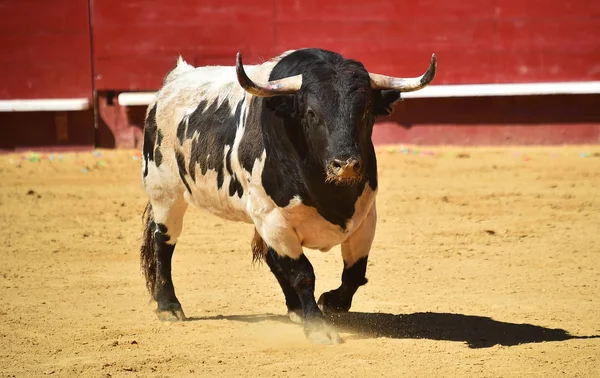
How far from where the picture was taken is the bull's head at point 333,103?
3951 mm

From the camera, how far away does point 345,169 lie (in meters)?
3.88

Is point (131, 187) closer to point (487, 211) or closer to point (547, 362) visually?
point (487, 211)

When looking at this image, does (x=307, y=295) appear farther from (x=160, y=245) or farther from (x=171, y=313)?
(x=160, y=245)

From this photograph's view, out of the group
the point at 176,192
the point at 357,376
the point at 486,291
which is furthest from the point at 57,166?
the point at 357,376

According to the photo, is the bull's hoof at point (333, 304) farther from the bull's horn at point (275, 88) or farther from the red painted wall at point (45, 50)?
the red painted wall at point (45, 50)

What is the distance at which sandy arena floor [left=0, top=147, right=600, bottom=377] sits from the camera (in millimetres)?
4023

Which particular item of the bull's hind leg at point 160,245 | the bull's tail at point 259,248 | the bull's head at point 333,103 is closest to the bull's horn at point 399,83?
the bull's head at point 333,103

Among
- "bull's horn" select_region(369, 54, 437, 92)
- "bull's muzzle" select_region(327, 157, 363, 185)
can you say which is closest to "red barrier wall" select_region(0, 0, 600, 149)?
"bull's horn" select_region(369, 54, 437, 92)

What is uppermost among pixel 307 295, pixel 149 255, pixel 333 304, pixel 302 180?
pixel 302 180

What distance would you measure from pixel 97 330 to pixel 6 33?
6.38 meters

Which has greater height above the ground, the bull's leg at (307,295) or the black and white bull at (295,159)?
the black and white bull at (295,159)

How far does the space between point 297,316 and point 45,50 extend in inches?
255

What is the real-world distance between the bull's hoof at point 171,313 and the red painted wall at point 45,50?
19.2 ft

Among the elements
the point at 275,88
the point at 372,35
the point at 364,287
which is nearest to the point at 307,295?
the point at 275,88
